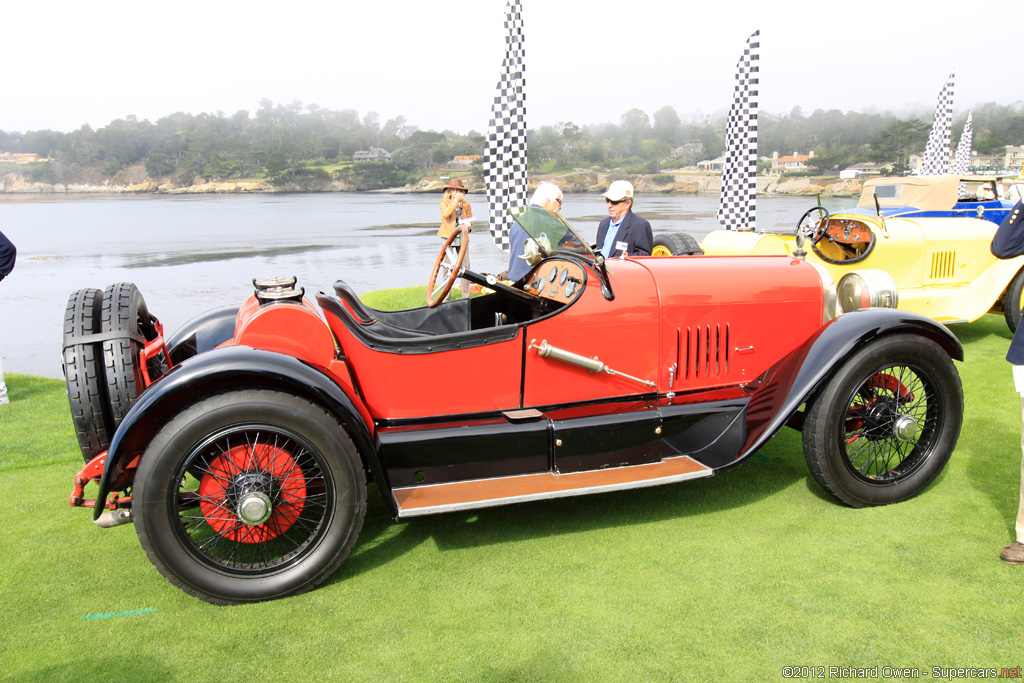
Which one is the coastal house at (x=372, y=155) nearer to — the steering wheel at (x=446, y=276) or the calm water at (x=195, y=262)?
the calm water at (x=195, y=262)

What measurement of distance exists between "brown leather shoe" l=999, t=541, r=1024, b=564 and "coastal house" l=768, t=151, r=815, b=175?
5352cm

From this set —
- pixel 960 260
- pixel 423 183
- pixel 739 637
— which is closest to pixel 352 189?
pixel 423 183

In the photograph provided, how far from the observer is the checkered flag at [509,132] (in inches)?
374

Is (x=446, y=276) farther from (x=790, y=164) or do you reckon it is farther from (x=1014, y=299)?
(x=790, y=164)

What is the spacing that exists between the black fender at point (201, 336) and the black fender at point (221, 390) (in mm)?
1144

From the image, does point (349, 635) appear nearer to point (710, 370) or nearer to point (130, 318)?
point (130, 318)

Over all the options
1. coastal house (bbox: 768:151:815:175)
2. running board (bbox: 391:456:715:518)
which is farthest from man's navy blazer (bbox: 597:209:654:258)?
coastal house (bbox: 768:151:815:175)

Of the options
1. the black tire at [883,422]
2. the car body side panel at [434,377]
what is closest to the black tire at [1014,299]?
the black tire at [883,422]

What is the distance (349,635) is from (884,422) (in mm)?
2847

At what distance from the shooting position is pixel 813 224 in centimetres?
698

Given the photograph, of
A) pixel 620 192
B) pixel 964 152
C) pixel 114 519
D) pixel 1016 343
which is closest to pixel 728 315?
pixel 1016 343

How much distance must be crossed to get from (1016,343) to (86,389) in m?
4.02

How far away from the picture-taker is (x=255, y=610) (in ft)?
8.87

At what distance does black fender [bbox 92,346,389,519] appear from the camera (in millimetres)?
2600
